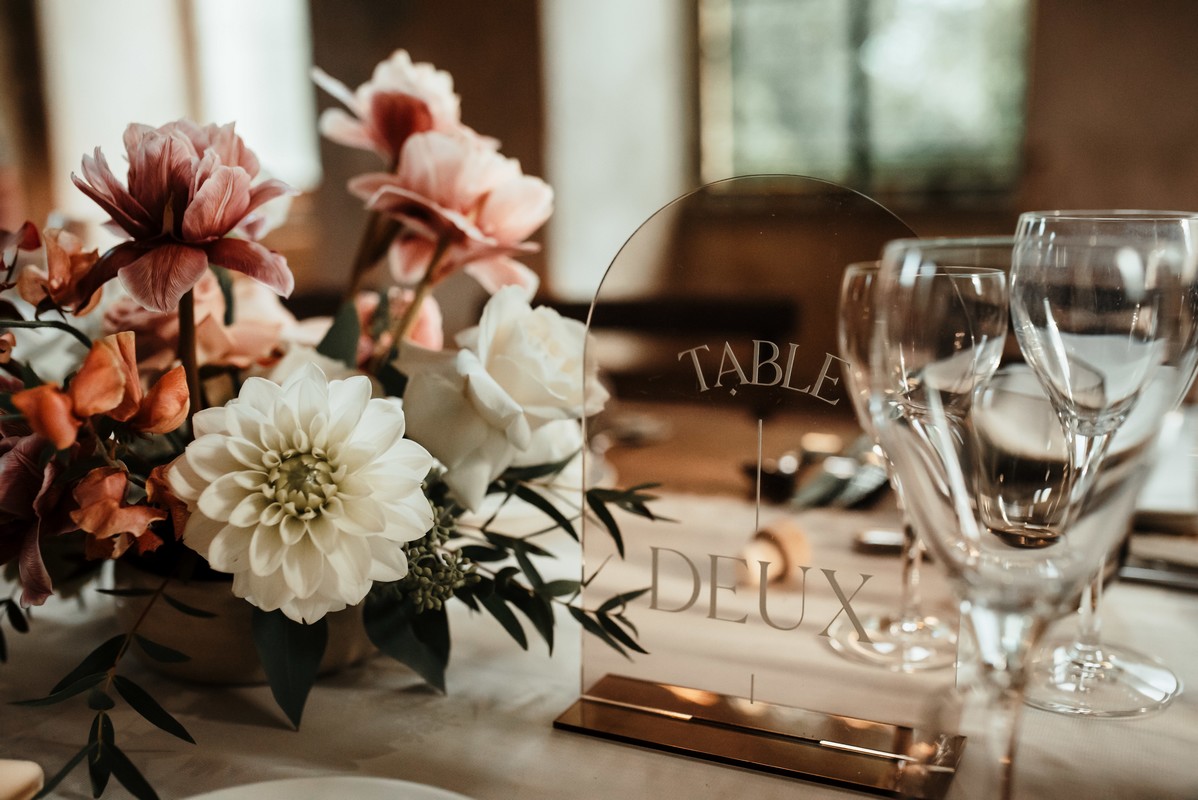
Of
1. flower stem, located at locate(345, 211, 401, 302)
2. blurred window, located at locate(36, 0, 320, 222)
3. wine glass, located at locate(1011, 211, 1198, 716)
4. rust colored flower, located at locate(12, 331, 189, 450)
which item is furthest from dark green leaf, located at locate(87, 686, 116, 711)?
blurred window, located at locate(36, 0, 320, 222)

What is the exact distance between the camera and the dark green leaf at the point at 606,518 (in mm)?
550

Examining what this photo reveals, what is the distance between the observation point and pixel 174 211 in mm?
486

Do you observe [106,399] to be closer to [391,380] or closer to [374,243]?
[391,380]

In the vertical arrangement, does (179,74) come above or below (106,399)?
above

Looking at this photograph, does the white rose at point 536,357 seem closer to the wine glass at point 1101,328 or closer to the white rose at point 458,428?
the white rose at point 458,428

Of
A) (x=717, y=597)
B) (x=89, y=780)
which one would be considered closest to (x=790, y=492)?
(x=717, y=597)

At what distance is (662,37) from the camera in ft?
14.0

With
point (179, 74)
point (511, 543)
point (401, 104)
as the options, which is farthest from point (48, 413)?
point (179, 74)

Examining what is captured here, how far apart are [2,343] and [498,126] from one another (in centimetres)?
397

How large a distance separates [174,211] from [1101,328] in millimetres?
479

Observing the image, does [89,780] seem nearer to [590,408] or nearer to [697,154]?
[590,408]

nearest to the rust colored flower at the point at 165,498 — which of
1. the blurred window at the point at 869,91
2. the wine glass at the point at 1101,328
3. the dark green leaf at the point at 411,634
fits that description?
the dark green leaf at the point at 411,634

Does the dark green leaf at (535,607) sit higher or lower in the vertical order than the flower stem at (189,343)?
lower

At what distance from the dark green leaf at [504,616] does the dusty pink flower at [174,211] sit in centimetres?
20
